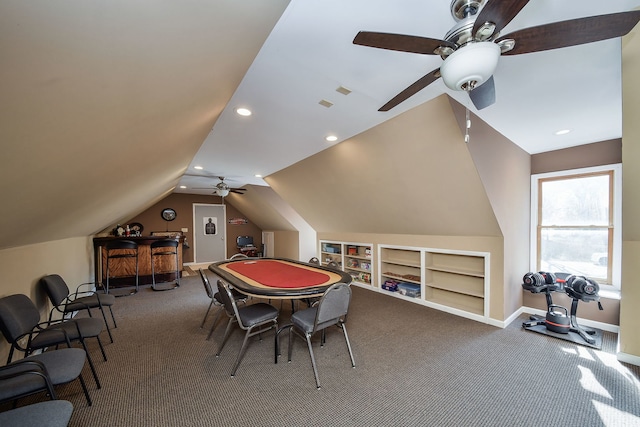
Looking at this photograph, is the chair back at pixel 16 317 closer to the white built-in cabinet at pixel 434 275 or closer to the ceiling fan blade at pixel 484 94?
the ceiling fan blade at pixel 484 94

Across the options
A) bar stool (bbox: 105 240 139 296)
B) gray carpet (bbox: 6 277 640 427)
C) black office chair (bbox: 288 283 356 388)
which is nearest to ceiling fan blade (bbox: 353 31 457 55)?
black office chair (bbox: 288 283 356 388)

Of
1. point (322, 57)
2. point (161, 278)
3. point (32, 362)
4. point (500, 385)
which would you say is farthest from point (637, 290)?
point (161, 278)

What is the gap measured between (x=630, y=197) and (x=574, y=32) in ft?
5.48

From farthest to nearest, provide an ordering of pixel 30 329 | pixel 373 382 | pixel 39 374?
pixel 373 382, pixel 30 329, pixel 39 374

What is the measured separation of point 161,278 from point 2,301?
4.38 meters

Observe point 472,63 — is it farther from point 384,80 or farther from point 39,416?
point 39,416

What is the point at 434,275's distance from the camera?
14.2 feet

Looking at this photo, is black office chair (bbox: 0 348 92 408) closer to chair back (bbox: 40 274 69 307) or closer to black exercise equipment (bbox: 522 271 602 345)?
chair back (bbox: 40 274 69 307)

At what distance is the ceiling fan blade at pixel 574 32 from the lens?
3.16ft

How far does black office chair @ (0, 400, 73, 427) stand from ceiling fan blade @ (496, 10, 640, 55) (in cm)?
275

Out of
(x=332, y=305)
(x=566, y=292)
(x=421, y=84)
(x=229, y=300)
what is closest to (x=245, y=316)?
(x=229, y=300)

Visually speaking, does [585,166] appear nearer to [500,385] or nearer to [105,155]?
[500,385]

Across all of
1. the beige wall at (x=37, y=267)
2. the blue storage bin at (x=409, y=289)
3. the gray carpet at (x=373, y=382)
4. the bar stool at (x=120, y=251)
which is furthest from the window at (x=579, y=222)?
the bar stool at (x=120, y=251)

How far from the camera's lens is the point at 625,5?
1.31m
